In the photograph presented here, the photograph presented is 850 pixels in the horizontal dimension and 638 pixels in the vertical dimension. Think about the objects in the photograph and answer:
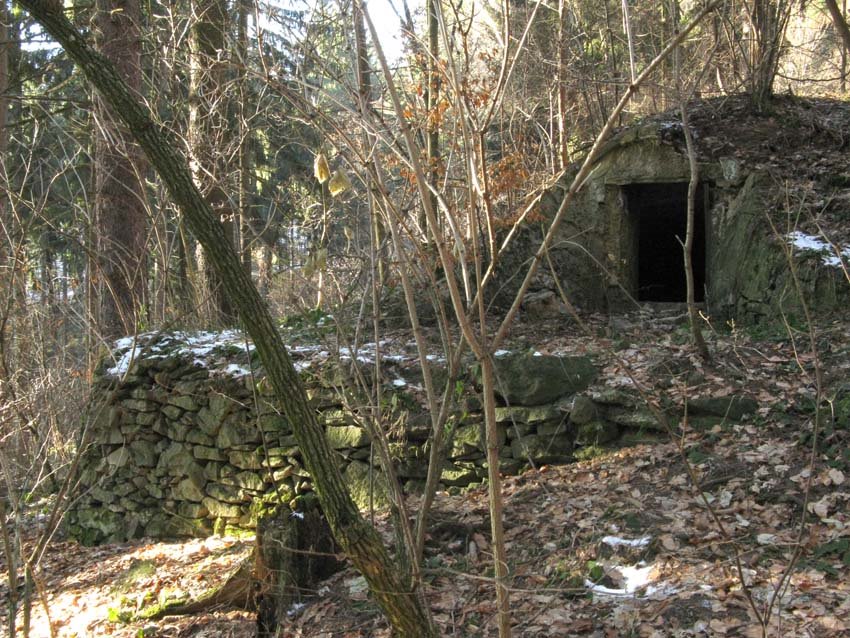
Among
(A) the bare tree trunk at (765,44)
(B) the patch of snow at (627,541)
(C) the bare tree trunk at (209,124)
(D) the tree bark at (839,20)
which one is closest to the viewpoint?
(D) the tree bark at (839,20)

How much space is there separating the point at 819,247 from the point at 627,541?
3.71 meters

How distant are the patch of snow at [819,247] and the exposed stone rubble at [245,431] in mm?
1942

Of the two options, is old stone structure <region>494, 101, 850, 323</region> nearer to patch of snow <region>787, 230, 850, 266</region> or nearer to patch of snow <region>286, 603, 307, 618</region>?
patch of snow <region>787, 230, 850, 266</region>

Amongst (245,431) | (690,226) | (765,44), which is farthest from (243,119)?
(765,44)

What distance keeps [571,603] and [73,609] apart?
142 inches

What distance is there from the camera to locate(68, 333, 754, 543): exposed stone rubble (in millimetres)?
5414

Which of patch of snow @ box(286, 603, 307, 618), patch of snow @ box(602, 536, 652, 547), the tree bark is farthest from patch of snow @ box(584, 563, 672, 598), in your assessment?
the tree bark

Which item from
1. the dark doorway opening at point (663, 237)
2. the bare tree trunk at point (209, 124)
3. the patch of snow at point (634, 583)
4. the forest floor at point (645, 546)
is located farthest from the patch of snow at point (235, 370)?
the dark doorway opening at point (663, 237)

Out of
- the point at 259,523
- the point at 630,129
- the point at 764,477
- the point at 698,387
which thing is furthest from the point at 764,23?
the point at 259,523

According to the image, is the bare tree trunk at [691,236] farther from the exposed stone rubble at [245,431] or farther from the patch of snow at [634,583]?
the patch of snow at [634,583]

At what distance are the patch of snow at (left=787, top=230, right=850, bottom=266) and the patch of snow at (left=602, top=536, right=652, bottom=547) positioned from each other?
11.1 ft

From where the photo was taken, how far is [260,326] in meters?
2.68

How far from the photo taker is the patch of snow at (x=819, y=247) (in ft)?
20.0

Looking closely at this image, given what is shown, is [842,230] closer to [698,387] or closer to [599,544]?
[698,387]
